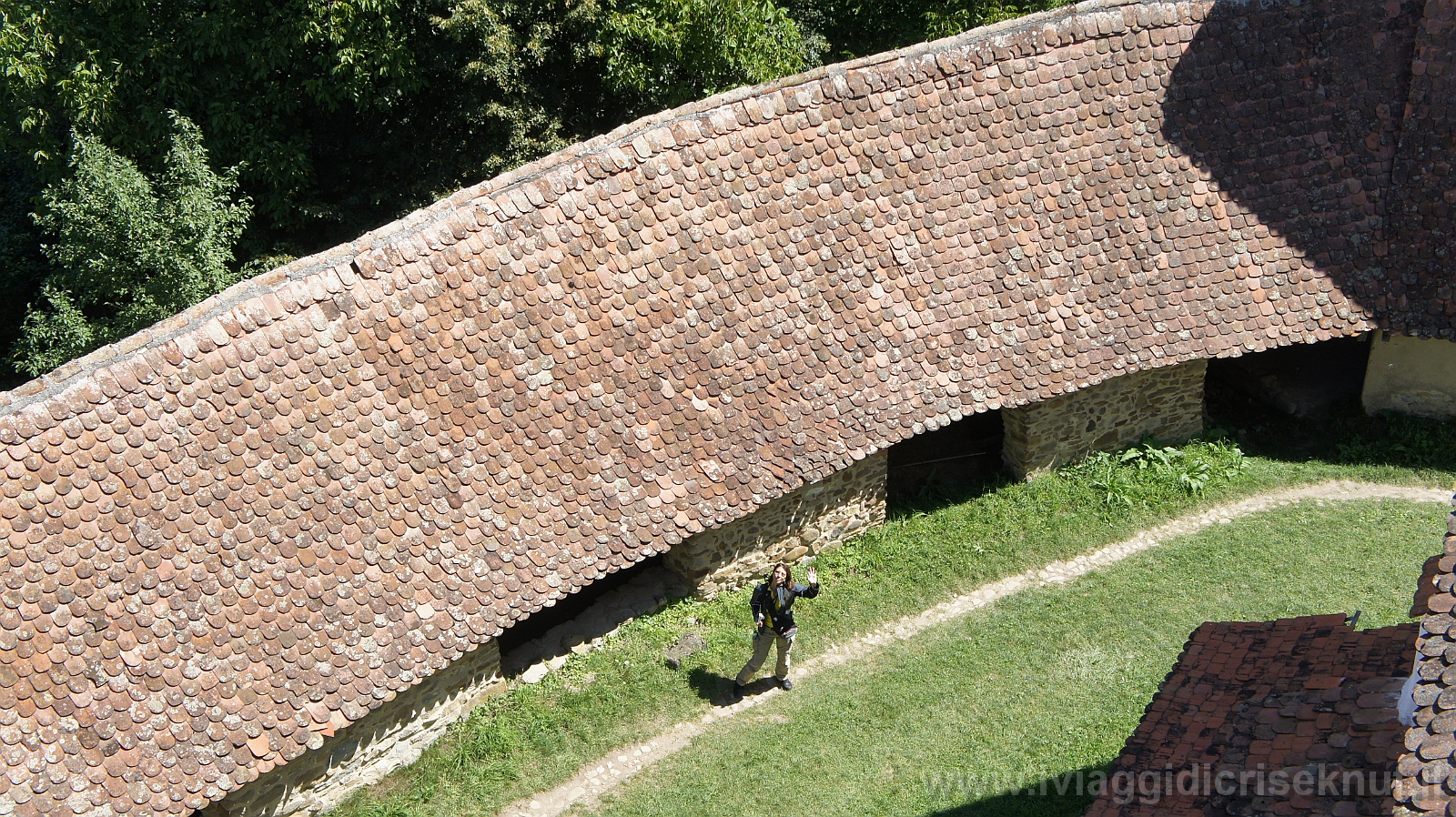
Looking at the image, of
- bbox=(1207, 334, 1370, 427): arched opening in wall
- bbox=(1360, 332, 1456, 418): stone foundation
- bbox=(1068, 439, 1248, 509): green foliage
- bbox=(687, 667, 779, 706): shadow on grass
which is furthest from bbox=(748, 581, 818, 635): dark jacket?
bbox=(1360, 332, 1456, 418): stone foundation

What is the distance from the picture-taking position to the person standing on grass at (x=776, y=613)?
12.1 m

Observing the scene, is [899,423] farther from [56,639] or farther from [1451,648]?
[56,639]

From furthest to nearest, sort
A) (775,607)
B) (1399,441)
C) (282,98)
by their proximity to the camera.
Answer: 1. (282,98)
2. (1399,441)
3. (775,607)

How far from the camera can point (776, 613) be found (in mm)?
12234

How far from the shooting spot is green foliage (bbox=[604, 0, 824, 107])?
1773cm

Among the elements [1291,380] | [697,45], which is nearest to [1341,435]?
[1291,380]

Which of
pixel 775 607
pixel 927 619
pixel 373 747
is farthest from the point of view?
pixel 927 619

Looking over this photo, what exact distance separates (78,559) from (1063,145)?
1174cm

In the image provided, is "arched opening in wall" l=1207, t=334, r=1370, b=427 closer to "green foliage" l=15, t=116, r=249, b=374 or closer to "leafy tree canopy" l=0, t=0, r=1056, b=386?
"leafy tree canopy" l=0, t=0, r=1056, b=386

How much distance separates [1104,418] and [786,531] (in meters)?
4.64

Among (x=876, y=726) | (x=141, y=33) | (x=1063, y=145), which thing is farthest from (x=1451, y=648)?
(x=141, y=33)

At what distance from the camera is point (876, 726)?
1242 cm

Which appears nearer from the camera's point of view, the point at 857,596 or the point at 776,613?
the point at 776,613

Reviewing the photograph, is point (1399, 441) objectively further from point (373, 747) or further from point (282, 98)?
point (282, 98)
